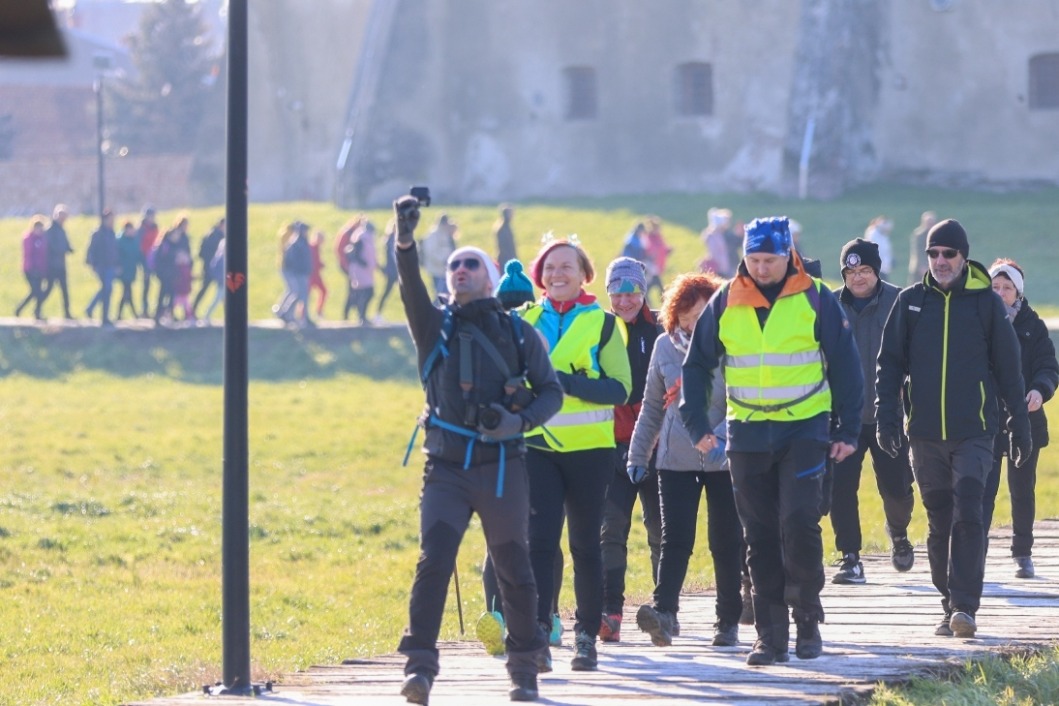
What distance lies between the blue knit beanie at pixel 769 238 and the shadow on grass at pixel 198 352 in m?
17.1

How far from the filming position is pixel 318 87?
1795 inches

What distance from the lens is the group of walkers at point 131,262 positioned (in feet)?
89.0

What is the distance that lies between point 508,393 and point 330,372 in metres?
18.4

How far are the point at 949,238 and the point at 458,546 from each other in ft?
8.85

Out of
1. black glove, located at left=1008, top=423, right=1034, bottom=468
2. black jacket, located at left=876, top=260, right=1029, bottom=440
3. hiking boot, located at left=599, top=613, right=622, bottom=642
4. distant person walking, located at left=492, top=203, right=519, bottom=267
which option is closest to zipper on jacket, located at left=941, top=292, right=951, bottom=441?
black jacket, located at left=876, top=260, right=1029, bottom=440

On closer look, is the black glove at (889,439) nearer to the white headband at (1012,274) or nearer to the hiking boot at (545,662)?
the hiking boot at (545,662)

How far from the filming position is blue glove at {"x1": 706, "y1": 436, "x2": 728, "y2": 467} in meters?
7.82

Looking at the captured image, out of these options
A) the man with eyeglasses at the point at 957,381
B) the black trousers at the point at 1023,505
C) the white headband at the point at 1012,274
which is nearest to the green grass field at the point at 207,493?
the black trousers at the point at 1023,505

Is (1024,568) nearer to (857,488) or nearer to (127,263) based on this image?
(857,488)

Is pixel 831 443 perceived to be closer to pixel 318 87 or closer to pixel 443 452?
pixel 443 452

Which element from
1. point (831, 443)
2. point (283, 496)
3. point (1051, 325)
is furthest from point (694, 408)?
point (1051, 325)

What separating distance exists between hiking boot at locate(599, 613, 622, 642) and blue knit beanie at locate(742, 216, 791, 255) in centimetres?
207

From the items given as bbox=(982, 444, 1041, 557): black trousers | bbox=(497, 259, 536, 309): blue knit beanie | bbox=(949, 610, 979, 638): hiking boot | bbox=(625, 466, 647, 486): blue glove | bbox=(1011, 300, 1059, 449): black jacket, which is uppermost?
bbox=(497, 259, 536, 309): blue knit beanie

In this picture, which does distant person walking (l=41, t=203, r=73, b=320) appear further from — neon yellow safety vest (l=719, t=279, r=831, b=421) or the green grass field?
neon yellow safety vest (l=719, t=279, r=831, b=421)
